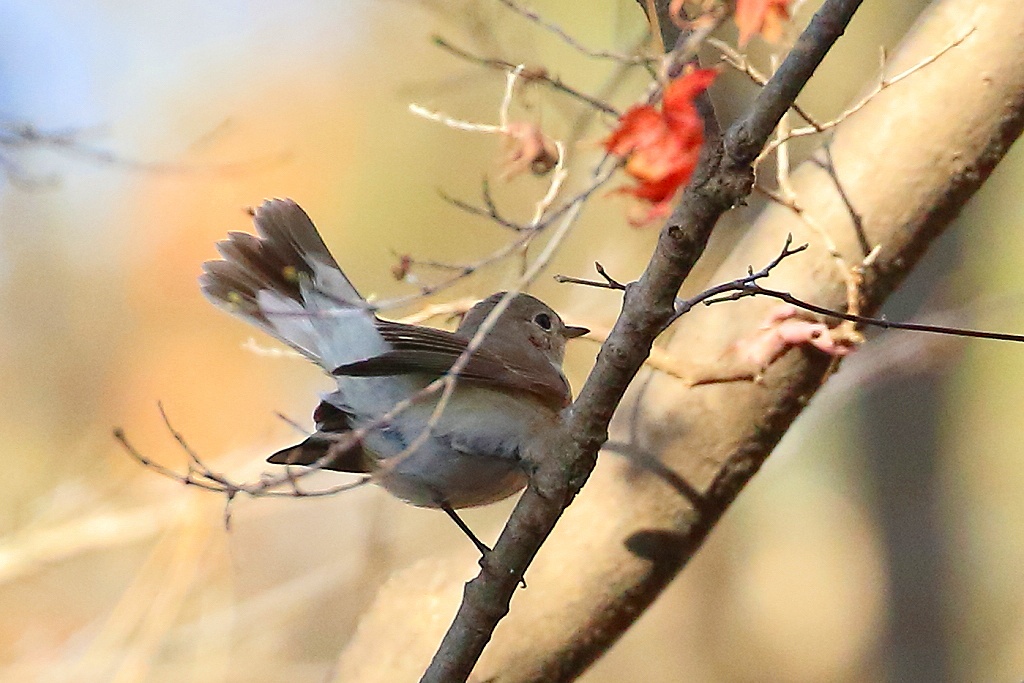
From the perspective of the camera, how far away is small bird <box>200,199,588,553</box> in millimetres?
1771

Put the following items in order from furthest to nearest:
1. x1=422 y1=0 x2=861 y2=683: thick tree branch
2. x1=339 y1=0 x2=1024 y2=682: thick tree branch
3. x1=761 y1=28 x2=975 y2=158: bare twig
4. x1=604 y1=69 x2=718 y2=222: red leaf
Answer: x1=339 y1=0 x2=1024 y2=682: thick tree branch → x1=761 y1=28 x2=975 y2=158: bare twig → x1=604 y1=69 x2=718 y2=222: red leaf → x1=422 y1=0 x2=861 y2=683: thick tree branch

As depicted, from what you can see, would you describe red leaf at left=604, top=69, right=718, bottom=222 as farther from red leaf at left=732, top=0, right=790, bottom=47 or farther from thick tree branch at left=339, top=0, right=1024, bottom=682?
thick tree branch at left=339, top=0, right=1024, bottom=682

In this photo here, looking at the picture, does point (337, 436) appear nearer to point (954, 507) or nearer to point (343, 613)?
point (343, 613)

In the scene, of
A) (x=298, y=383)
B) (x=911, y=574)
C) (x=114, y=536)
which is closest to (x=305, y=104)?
(x=298, y=383)

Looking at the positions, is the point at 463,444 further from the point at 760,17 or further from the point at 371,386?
the point at 760,17

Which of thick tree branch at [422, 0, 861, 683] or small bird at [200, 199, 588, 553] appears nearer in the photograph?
thick tree branch at [422, 0, 861, 683]

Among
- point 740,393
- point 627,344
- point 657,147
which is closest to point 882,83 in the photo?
point 657,147

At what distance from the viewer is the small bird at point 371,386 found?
1771 mm

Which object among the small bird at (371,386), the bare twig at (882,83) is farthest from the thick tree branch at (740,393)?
the small bird at (371,386)

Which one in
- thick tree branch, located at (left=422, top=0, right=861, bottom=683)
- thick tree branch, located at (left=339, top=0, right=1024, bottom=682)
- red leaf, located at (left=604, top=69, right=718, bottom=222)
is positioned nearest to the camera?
thick tree branch, located at (left=422, top=0, right=861, bottom=683)

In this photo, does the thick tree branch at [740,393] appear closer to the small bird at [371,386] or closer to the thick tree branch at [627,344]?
the small bird at [371,386]

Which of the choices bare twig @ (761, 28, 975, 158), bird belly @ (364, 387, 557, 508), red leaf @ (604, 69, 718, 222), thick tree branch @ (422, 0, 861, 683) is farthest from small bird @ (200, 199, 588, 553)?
bare twig @ (761, 28, 975, 158)

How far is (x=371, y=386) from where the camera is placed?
1.81 metres

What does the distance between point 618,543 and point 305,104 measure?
392 cm
